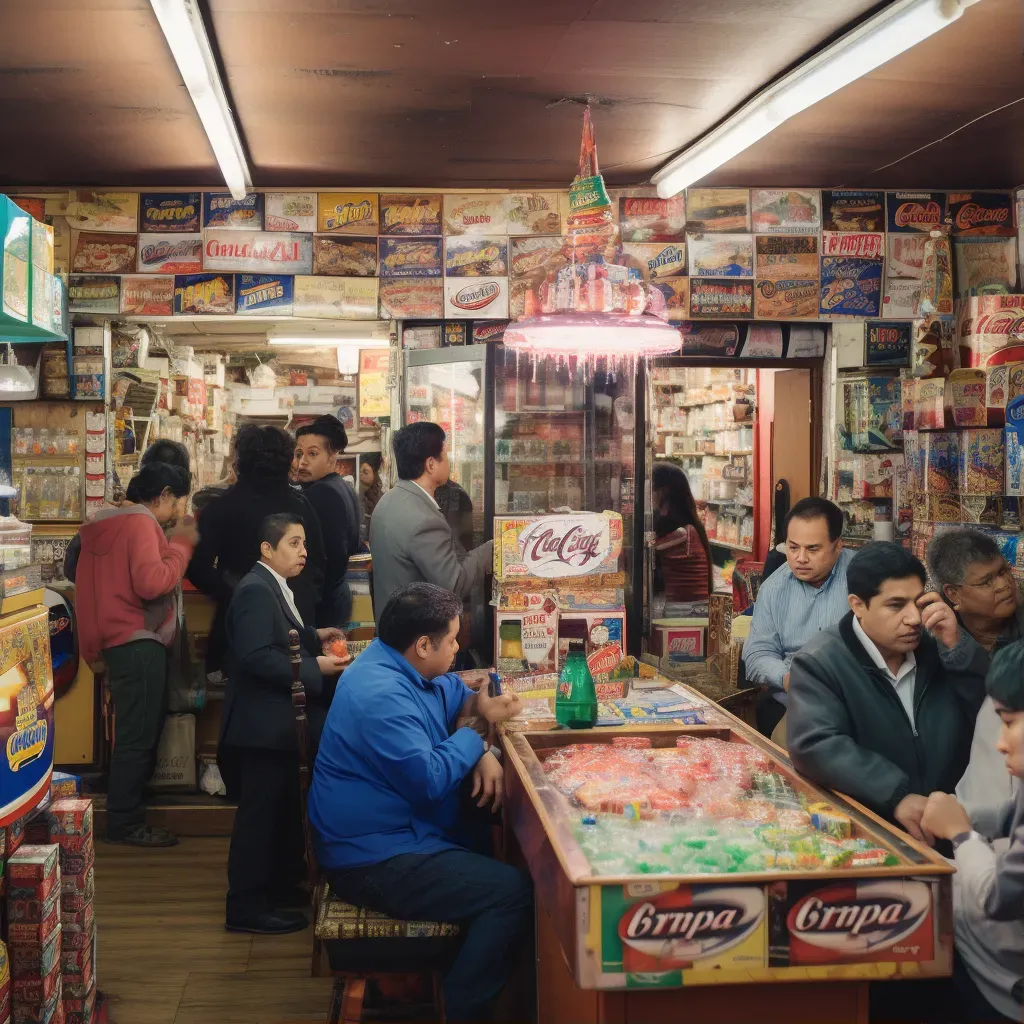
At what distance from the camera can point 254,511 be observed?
5.24 m

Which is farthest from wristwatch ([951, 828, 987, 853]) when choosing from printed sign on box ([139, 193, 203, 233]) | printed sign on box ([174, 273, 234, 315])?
printed sign on box ([139, 193, 203, 233])

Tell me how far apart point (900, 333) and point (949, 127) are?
5.21ft

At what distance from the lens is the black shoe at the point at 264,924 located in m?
4.38

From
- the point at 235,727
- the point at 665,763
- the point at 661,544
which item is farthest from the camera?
the point at 661,544

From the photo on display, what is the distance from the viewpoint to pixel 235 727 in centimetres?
422

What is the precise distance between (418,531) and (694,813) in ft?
8.14

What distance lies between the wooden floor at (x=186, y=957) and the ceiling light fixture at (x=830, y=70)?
3.93 meters

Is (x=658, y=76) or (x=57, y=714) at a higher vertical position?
(x=658, y=76)

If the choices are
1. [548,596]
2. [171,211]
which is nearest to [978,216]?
[548,596]

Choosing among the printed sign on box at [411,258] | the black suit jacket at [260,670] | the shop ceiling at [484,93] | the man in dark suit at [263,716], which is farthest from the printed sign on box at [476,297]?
the black suit jacket at [260,670]

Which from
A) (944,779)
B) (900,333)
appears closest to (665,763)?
(944,779)

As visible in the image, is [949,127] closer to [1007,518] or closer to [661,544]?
[1007,518]

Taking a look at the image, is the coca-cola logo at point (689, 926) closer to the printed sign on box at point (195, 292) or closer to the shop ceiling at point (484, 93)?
the shop ceiling at point (484, 93)

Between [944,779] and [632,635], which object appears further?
[632,635]
